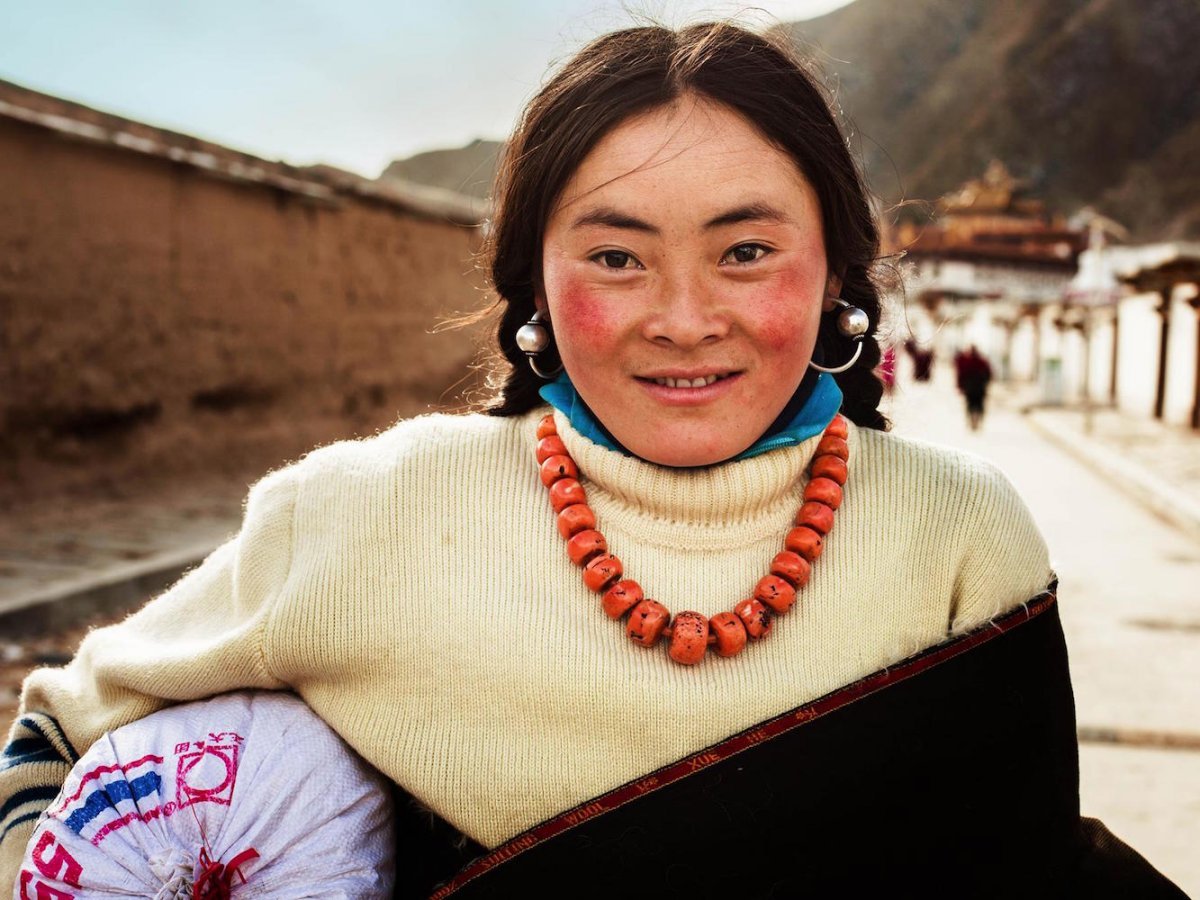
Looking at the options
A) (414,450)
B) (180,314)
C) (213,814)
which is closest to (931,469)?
(414,450)

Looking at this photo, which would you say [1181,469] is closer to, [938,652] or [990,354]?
[938,652]

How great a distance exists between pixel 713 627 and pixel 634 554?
160 millimetres

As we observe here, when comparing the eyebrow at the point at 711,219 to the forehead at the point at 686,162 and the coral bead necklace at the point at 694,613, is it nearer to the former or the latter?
the forehead at the point at 686,162

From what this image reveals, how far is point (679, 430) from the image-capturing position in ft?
4.71

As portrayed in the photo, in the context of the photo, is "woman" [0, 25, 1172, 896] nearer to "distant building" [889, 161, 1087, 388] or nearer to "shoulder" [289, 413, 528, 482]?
"shoulder" [289, 413, 528, 482]

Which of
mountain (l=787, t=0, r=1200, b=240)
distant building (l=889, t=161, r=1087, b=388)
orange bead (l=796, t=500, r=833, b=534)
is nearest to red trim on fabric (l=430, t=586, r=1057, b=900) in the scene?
orange bead (l=796, t=500, r=833, b=534)

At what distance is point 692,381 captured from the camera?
142 centimetres

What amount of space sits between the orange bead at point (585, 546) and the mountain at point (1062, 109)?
272 feet

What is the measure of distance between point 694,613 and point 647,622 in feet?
0.23

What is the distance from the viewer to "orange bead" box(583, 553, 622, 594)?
4.68 ft

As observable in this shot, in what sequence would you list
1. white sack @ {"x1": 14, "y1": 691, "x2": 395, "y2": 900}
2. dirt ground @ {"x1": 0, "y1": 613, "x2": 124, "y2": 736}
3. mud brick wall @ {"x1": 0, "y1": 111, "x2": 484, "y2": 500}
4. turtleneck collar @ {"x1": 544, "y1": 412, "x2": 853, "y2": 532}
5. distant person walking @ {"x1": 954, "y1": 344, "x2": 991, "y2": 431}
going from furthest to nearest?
distant person walking @ {"x1": 954, "y1": 344, "x2": 991, "y2": 431} < mud brick wall @ {"x1": 0, "y1": 111, "x2": 484, "y2": 500} < dirt ground @ {"x1": 0, "y1": 613, "x2": 124, "y2": 736} < turtleneck collar @ {"x1": 544, "y1": 412, "x2": 853, "y2": 532} < white sack @ {"x1": 14, "y1": 691, "x2": 395, "y2": 900}

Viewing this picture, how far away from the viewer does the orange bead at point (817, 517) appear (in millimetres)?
1485

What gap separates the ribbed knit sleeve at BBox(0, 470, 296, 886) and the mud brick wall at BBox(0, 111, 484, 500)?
5.41 metres

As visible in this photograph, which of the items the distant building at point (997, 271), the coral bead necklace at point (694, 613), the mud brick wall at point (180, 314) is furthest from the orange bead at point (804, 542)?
the distant building at point (997, 271)
